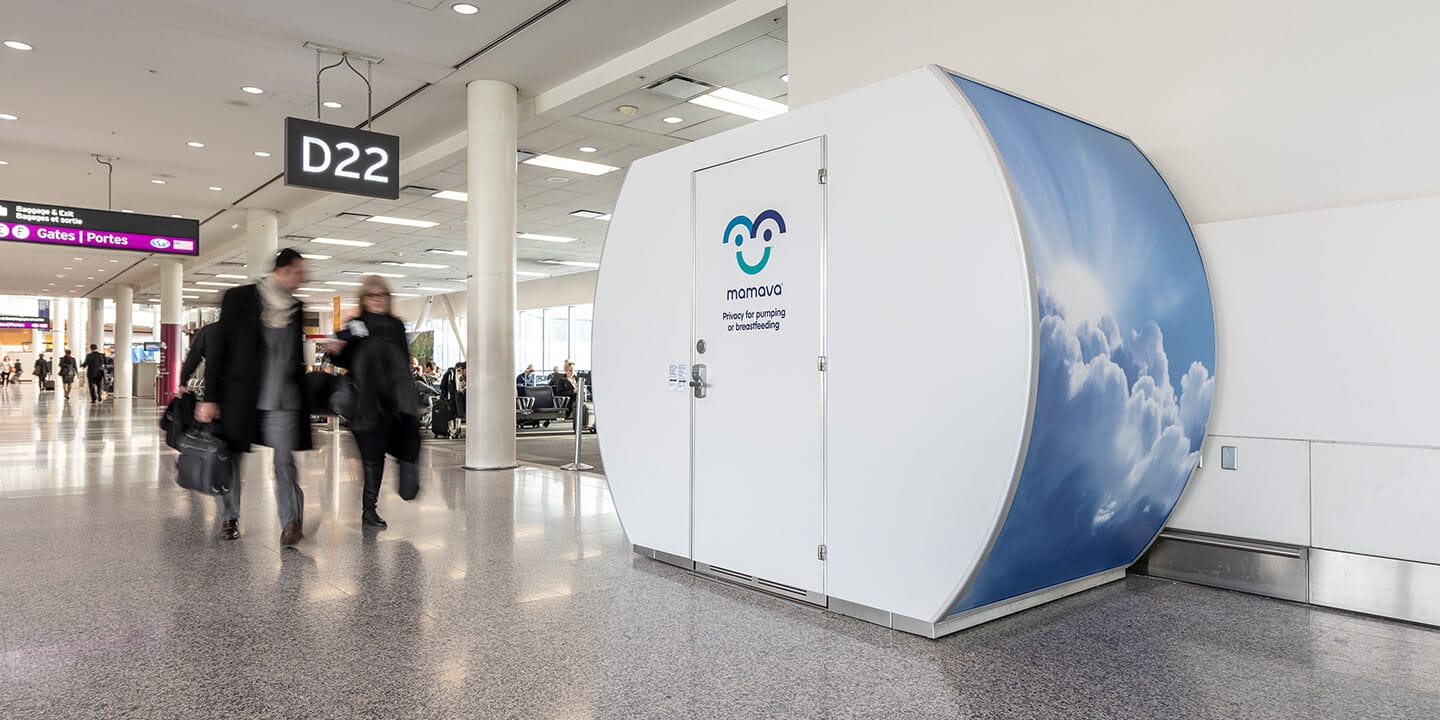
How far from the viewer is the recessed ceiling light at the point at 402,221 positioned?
620 inches

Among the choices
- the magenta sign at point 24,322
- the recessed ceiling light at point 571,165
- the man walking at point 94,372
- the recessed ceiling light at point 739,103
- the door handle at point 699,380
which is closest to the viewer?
the door handle at point 699,380

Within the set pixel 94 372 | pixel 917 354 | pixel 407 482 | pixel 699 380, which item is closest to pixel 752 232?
pixel 699 380

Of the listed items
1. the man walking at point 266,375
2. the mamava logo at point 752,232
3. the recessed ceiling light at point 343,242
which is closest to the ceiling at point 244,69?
the man walking at point 266,375

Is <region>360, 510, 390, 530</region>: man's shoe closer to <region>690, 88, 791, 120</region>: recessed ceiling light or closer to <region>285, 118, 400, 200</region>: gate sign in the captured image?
<region>285, 118, 400, 200</region>: gate sign

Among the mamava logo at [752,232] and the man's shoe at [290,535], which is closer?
the mamava logo at [752,232]

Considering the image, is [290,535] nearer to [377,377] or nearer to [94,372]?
[377,377]

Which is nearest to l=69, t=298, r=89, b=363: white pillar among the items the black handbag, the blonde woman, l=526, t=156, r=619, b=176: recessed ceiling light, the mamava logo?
l=526, t=156, r=619, b=176: recessed ceiling light

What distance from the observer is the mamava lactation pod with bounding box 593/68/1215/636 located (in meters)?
3.11

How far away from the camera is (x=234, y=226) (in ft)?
58.9

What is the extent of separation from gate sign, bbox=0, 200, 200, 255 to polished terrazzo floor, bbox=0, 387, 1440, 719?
8.25m

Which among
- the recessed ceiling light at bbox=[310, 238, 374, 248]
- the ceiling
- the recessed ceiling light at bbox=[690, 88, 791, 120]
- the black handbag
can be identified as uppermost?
the ceiling

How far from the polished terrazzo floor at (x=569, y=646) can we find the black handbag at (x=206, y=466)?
0.36 m

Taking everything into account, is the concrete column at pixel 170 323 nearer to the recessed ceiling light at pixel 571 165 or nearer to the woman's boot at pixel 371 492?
the recessed ceiling light at pixel 571 165

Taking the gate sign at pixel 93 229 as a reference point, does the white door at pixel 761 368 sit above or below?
below
